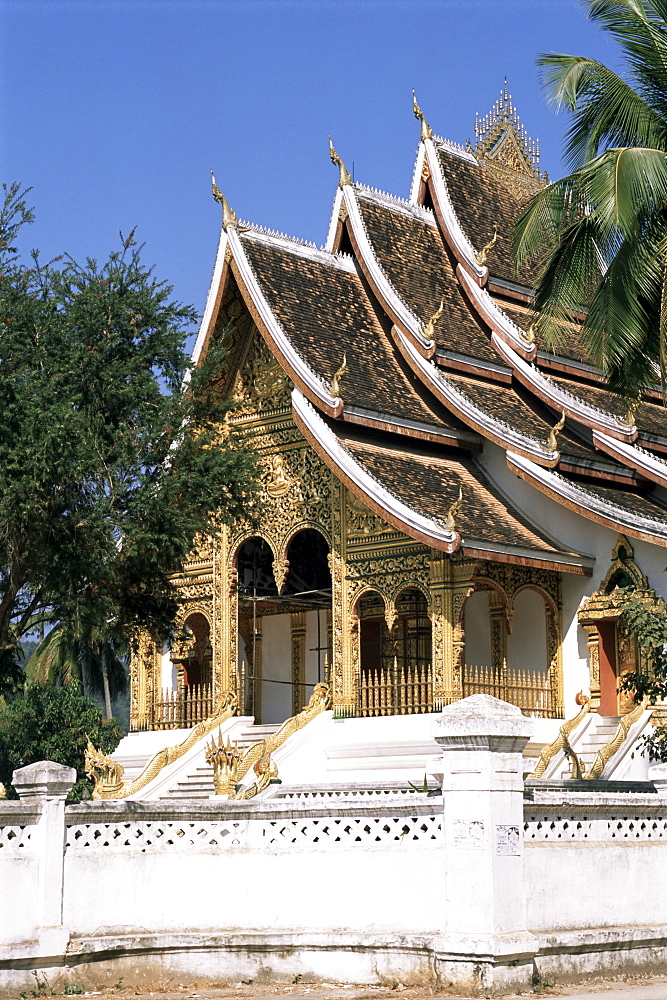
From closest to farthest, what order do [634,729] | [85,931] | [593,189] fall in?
[85,931] < [593,189] < [634,729]

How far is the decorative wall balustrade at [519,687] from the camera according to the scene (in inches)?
730

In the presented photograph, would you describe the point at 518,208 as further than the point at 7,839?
Yes

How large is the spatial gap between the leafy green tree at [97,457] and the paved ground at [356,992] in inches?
122

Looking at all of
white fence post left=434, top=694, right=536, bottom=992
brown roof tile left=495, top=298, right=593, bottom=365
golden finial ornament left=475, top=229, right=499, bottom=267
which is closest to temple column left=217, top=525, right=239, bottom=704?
brown roof tile left=495, top=298, right=593, bottom=365

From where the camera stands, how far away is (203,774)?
19250 millimetres

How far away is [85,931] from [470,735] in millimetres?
3089

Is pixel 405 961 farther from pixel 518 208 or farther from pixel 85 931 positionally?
pixel 518 208

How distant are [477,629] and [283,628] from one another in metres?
4.19

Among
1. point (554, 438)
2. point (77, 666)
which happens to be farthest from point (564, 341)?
point (77, 666)

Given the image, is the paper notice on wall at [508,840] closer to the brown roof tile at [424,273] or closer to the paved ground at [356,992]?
the paved ground at [356,992]

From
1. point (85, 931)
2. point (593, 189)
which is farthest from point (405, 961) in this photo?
point (593, 189)

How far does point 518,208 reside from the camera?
26172 mm

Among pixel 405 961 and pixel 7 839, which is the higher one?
pixel 7 839

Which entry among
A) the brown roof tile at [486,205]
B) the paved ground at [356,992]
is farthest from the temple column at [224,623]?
the paved ground at [356,992]
